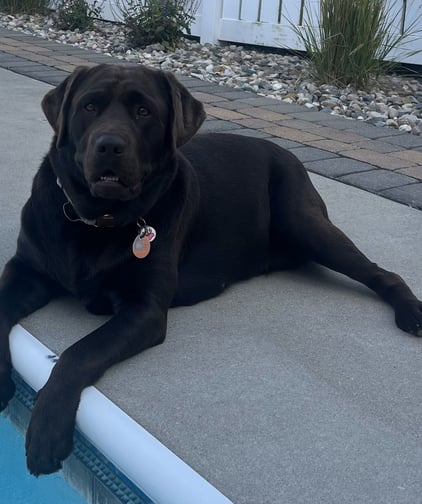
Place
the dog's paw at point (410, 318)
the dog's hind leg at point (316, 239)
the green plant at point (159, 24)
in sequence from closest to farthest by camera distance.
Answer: the dog's paw at point (410, 318) < the dog's hind leg at point (316, 239) < the green plant at point (159, 24)

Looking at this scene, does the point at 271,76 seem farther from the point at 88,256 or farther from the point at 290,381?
the point at 290,381

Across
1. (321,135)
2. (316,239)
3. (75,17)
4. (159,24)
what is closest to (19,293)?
(316,239)

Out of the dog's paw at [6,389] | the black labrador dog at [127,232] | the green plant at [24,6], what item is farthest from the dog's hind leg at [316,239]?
the green plant at [24,6]

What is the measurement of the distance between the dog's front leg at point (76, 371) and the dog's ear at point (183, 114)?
1.83 feet

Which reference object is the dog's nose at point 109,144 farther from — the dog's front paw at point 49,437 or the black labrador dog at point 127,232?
the dog's front paw at point 49,437

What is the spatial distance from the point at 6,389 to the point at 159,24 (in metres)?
6.94

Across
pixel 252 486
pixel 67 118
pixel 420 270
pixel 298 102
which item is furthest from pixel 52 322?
pixel 298 102

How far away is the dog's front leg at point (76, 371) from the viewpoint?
7.16ft

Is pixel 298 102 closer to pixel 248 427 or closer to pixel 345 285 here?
pixel 345 285

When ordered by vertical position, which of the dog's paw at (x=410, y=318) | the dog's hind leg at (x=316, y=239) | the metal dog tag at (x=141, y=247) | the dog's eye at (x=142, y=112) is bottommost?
the dog's paw at (x=410, y=318)

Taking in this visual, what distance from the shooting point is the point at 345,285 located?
335 cm

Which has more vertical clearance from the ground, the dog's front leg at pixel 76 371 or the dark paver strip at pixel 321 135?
the dog's front leg at pixel 76 371

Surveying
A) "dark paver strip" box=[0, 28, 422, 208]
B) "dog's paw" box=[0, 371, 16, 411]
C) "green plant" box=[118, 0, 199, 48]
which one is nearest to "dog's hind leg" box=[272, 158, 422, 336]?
"dark paver strip" box=[0, 28, 422, 208]

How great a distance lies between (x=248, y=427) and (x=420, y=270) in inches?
57.2
